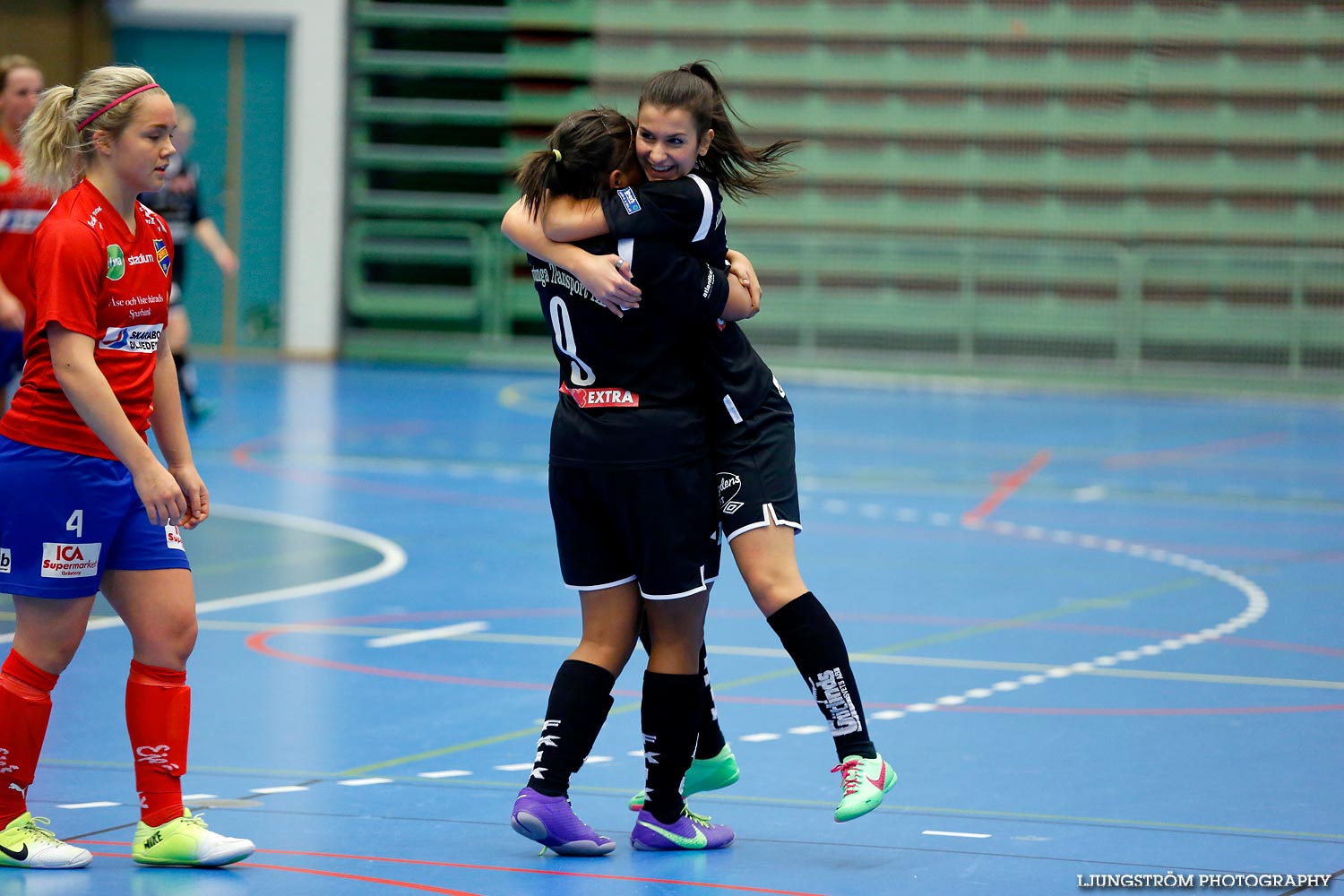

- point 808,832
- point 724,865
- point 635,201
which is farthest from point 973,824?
point 635,201

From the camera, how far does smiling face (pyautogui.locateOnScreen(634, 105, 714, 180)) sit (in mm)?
3840

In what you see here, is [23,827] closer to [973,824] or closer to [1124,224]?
[973,824]

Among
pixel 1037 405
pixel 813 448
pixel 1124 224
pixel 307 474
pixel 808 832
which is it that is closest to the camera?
pixel 808 832

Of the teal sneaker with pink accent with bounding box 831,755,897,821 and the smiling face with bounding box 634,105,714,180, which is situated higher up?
the smiling face with bounding box 634,105,714,180

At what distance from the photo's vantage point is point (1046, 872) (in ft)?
12.5

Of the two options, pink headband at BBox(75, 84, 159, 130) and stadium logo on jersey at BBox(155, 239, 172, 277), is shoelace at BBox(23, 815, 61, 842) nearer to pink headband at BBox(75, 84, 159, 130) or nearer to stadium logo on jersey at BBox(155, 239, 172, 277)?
stadium logo on jersey at BBox(155, 239, 172, 277)

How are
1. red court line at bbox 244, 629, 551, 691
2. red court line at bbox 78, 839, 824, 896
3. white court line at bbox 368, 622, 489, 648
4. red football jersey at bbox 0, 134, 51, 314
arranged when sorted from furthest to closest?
red football jersey at bbox 0, 134, 51, 314
white court line at bbox 368, 622, 489, 648
red court line at bbox 244, 629, 551, 691
red court line at bbox 78, 839, 824, 896

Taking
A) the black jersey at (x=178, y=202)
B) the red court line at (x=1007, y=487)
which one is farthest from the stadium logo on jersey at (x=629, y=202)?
the black jersey at (x=178, y=202)

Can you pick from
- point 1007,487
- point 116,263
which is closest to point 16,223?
point 116,263

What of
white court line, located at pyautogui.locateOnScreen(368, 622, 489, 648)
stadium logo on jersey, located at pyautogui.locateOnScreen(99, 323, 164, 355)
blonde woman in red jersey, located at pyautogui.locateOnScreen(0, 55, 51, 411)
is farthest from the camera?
blonde woman in red jersey, located at pyautogui.locateOnScreen(0, 55, 51, 411)

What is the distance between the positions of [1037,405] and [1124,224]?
370cm

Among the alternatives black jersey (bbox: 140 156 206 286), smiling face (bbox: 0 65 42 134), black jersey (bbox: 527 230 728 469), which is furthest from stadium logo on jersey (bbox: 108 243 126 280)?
black jersey (bbox: 140 156 206 286)

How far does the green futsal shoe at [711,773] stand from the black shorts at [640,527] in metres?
0.50

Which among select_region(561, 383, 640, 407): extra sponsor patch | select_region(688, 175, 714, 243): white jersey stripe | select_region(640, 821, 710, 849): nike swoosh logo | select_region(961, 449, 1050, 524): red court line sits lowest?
select_region(961, 449, 1050, 524): red court line
